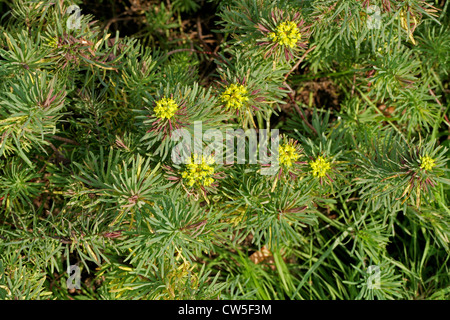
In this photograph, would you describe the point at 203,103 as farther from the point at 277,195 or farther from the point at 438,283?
the point at 438,283

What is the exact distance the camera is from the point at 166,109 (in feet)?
4.21

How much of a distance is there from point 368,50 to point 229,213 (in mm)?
1014

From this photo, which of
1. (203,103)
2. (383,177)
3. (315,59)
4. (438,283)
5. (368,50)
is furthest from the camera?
(438,283)

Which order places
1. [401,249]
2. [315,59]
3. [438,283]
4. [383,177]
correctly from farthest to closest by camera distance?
[401,249], [438,283], [315,59], [383,177]

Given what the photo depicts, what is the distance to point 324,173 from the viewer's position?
61.1 inches

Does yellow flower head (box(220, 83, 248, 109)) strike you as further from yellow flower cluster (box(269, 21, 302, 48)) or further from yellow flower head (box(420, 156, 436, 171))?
yellow flower head (box(420, 156, 436, 171))

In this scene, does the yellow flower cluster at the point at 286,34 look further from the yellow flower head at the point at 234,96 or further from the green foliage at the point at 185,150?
the yellow flower head at the point at 234,96

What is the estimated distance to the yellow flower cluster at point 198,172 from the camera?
4.48 ft

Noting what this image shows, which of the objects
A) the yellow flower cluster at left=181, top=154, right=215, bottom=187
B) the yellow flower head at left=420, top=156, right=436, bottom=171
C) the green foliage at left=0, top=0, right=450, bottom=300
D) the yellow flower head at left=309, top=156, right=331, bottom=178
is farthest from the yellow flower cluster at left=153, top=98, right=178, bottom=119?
the yellow flower head at left=420, top=156, right=436, bottom=171

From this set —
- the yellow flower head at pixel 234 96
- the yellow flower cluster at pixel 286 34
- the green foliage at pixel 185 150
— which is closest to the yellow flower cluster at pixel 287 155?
the green foliage at pixel 185 150

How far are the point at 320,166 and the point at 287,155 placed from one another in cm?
16

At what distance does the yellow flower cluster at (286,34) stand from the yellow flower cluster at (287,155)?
37 cm

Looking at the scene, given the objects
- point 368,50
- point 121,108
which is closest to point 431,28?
point 368,50

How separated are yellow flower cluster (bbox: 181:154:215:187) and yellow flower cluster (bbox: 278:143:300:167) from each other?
282mm
